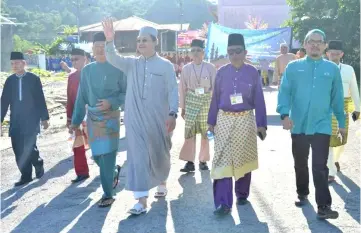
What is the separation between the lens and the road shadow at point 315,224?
508 centimetres

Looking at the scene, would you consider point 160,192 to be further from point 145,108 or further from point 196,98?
point 196,98

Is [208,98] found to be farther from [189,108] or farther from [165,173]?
[165,173]

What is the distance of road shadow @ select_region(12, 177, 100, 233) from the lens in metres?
5.52

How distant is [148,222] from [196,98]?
8.95 ft

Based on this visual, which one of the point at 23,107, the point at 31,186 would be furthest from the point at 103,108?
the point at 23,107

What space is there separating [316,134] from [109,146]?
231cm

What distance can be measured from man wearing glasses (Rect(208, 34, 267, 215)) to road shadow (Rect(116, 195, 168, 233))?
0.62 m

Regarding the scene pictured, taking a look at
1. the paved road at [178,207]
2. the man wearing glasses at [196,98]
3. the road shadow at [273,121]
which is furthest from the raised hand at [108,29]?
the road shadow at [273,121]

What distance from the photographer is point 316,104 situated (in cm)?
548

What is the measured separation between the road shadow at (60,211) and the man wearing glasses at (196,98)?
58.5 inches

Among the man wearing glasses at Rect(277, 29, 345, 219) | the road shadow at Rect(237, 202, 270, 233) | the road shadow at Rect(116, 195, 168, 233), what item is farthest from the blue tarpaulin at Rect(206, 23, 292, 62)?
the road shadow at Rect(116, 195, 168, 233)

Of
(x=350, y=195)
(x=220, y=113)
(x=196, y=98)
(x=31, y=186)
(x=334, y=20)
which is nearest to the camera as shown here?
(x=220, y=113)

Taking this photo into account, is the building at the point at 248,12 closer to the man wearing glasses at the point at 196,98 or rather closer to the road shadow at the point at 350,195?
the man wearing glasses at the point at 196,98

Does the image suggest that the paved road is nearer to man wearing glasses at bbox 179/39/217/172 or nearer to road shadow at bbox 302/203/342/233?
road shadow at bbox 302/203/342/233
